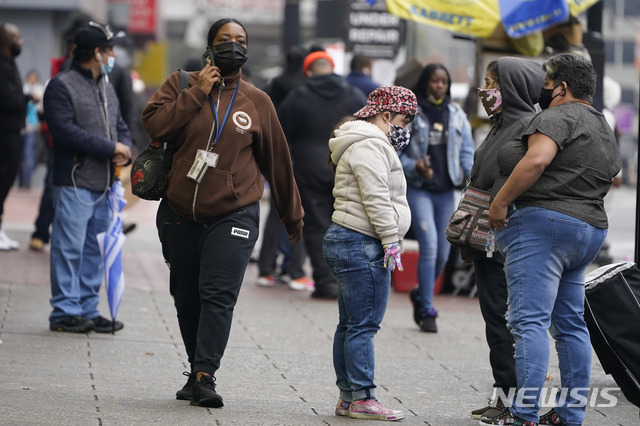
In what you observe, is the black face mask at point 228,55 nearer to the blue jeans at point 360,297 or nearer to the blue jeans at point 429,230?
the blue jeans at point 360,297

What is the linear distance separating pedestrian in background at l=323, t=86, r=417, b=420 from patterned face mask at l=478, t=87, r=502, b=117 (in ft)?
1.40

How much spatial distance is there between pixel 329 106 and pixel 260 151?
14.8 feet

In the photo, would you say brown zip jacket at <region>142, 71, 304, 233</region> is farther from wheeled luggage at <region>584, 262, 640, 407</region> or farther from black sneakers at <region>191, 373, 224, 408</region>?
wheeled luggage at <region>584, 262, 640, 407</region>

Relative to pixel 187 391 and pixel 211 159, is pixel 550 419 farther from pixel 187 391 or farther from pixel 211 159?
pixel 211 159

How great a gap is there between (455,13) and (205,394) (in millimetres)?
5464

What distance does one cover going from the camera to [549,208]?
5500 mm

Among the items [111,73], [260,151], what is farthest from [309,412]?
[111,73]

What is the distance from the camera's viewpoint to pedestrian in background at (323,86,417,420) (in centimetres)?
577

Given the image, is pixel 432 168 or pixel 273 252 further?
pixel 273 252


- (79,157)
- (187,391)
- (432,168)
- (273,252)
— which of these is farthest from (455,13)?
(187,391)

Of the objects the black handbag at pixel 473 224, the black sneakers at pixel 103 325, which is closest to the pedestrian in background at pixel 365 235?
the black handbag at pixel 473 224

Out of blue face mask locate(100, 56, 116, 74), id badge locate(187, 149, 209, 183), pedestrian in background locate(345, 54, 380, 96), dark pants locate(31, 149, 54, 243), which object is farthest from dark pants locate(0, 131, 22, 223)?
id badge locate(187, 149, 209, 183)

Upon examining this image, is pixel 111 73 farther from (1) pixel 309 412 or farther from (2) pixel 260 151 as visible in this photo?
(1) pixel 309 412

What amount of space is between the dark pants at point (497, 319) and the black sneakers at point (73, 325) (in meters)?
3.01
